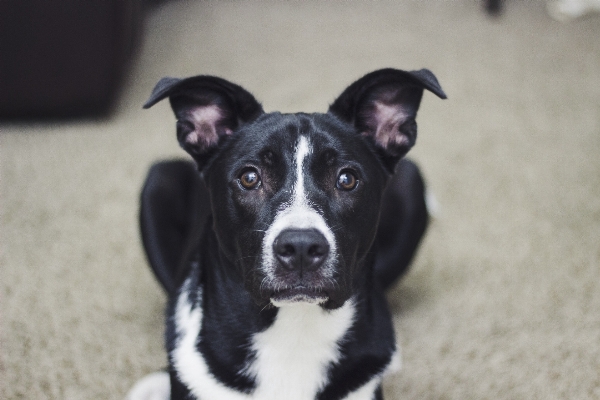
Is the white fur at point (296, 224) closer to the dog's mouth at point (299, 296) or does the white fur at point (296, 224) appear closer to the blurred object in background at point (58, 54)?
the dog's mouth at point (299, 296)

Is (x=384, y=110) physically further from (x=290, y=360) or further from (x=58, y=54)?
(x=58, y=54)

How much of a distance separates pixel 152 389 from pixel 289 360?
52 cm

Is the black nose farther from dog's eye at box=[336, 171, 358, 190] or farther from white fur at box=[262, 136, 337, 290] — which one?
dog's eye at box=[336, 171, 358, 190]

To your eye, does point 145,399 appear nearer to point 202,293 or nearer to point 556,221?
point 202,293

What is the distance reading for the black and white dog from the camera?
4.41 ft

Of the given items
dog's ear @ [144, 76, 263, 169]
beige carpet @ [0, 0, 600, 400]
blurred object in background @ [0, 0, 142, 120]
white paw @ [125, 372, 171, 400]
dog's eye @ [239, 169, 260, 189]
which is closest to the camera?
dog's eye @ [239, 169, 260, 189]

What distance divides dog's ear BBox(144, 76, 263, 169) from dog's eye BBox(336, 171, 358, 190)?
11.5 inches

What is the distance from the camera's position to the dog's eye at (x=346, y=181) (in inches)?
57.0

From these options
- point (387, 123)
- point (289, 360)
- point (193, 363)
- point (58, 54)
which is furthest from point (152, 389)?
point (58, 54)

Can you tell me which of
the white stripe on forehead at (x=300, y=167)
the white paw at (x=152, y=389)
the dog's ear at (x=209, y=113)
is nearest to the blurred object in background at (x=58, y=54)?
the dog's ear at (x=209, y=113)

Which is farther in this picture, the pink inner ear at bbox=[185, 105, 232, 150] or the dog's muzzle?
the pink inner ear at bbox=[185, 105, 232, 150]

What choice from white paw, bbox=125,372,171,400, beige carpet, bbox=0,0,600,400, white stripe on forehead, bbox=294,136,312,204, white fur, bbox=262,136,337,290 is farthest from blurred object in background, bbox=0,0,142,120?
white fur, bbox=262,136,337,290

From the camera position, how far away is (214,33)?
15.5 feet

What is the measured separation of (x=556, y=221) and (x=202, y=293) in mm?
1742
